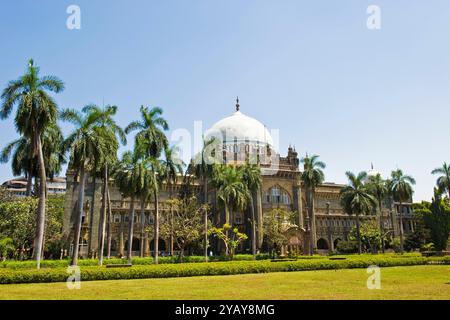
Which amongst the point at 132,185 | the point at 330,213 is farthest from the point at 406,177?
the point at 132,185

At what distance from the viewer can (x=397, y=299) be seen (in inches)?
542

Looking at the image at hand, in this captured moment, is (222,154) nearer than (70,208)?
No

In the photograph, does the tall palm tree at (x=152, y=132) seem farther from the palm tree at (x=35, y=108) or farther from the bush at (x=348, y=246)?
the bush at (x=348, y=246)

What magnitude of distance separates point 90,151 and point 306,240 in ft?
126

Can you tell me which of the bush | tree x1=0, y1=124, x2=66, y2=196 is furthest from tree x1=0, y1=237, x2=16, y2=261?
the bush

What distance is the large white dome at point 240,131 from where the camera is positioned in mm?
72750

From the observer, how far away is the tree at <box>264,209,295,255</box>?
5291 centimetres

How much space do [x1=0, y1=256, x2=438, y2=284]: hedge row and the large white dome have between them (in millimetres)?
40556

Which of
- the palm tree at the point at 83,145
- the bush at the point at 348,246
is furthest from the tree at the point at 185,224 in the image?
the bush at the point at 348,246

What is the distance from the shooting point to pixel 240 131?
7394 cm

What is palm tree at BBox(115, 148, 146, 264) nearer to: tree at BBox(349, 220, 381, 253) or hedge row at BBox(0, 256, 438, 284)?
hedge row at BBox(0, 256, 438, 284)

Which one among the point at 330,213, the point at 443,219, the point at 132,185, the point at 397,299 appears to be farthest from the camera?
the point at 330,213

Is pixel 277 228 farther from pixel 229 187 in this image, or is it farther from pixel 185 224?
pixel 185 224
